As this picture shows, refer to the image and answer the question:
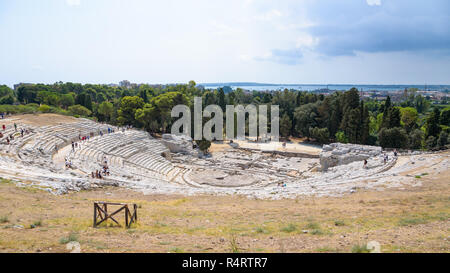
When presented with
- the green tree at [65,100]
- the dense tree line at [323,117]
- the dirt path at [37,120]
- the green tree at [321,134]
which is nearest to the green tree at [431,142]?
the dense tree line at [323,117]

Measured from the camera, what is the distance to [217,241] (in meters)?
8.47

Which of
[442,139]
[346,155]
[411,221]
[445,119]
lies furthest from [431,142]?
[411,221]

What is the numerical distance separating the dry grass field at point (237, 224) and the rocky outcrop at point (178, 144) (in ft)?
76.7

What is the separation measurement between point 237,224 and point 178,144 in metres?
29.6

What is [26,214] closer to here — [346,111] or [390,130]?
[390,130]

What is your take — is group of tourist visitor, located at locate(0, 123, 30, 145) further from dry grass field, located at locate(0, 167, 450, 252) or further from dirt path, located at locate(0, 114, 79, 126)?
dry grass field, located at locate(0, 167, 450, 252)

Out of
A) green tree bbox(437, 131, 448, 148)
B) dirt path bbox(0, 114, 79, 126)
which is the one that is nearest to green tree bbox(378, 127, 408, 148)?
green tree bbox(437, 131, 448, 148)

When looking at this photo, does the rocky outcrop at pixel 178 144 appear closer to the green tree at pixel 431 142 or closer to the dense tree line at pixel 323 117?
the dense tree line at pixel 323 117

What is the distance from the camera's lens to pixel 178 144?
3953 centimetres

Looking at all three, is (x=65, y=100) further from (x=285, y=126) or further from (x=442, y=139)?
(x=442, y=139)

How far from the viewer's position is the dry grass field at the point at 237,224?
7.72 metres

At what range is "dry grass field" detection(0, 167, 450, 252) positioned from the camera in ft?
25.3
